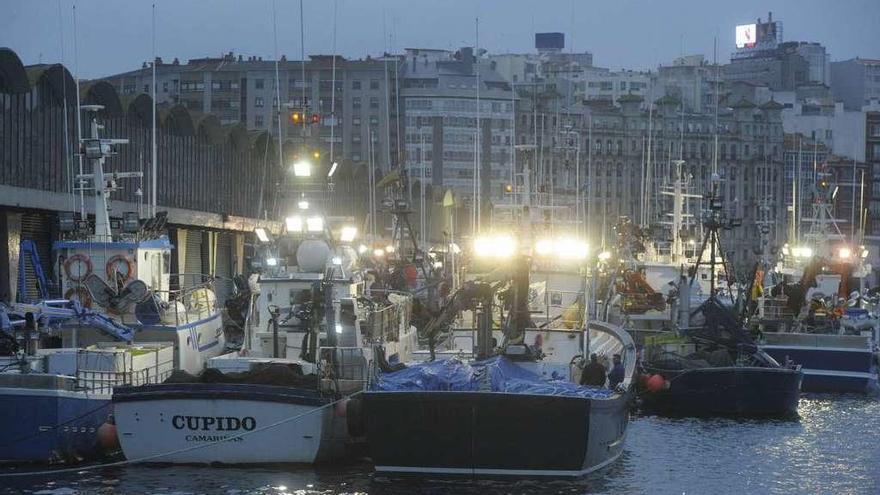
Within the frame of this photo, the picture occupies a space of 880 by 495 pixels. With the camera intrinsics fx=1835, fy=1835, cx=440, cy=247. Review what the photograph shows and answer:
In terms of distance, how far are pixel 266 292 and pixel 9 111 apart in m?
21.7

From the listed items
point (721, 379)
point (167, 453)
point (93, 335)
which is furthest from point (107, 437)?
point (721, 379)

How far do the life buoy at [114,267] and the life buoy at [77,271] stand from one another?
→ 16.0 inches

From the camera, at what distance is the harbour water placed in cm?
3170

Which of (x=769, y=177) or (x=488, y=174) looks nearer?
(x=488, y=174)

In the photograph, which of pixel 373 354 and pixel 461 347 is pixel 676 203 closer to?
pixel 461 347

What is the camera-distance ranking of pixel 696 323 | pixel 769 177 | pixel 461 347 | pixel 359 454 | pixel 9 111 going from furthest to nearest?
pixel 769 177, pixel 9 111, pixel 696 323, pixel 461 347, pixel 359 454

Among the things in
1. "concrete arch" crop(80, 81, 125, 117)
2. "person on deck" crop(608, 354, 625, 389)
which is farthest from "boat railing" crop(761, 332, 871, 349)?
"concrete arch" crop(80, 81, 125, 117)

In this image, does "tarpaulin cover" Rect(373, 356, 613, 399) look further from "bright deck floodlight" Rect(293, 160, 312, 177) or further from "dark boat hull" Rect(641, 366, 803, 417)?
"dark boat hull" Rect(641, 366, 803, 417)

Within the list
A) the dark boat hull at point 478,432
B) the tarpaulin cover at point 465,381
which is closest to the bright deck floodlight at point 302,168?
the tarpaulin cover at point 465,381

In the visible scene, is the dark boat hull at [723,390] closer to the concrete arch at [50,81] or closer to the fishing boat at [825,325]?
the fishing boat at [825,325]

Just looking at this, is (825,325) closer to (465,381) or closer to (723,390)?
(723,390)

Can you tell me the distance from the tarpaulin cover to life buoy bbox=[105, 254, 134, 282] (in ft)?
29.9

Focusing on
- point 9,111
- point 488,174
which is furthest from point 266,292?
point 488,174

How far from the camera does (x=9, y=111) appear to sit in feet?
189
